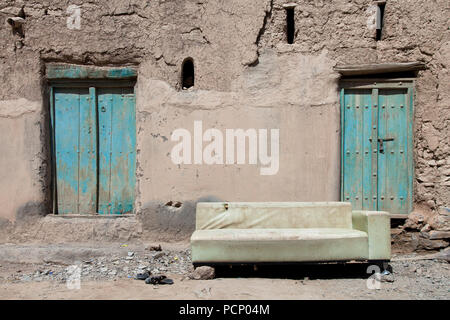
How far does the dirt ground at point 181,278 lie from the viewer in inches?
156

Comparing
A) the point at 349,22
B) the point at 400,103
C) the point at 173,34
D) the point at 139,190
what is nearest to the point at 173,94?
the point at 173,34

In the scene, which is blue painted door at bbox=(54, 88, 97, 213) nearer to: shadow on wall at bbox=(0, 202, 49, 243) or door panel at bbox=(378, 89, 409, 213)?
shadow on wall at bbox=(0, 202, 49, 243)

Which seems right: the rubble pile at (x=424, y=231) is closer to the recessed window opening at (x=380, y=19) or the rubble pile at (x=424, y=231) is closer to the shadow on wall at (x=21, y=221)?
the recessed window opening at (x=380, y=19)

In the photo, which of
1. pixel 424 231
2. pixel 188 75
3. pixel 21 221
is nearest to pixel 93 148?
pixel 21 221

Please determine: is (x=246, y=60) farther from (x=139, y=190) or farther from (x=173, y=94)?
(x=139, y=190)

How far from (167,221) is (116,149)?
1107 mm

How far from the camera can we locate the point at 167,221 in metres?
5.44

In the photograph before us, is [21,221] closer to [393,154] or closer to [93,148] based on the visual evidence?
[93,148]

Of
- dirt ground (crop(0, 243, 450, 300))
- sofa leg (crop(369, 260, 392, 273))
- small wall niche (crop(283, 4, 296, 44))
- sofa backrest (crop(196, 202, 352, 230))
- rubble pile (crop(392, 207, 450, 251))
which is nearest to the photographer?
dirt ground (crop(0, 243, 450, 300))

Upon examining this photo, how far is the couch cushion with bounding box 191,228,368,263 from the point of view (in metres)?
4.30

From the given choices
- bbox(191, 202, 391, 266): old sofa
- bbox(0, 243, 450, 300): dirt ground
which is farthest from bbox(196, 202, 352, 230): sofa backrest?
bbox(0, 243, 450, 300): dirt ground

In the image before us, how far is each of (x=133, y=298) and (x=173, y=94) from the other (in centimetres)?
254

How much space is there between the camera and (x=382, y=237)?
4.38 m

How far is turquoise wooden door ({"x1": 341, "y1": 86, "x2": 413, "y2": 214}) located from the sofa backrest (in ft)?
→ 2.29
